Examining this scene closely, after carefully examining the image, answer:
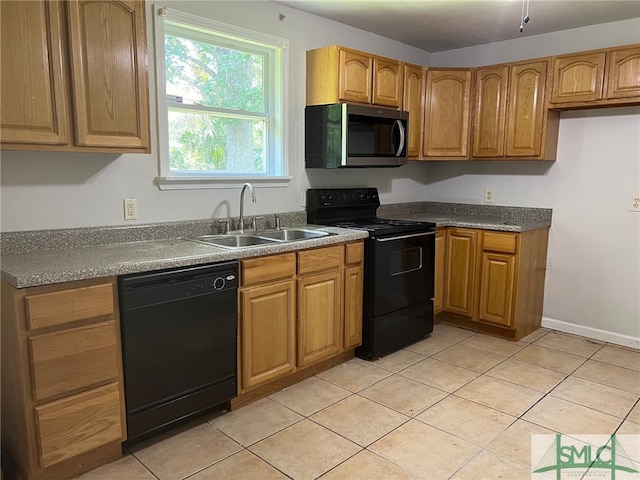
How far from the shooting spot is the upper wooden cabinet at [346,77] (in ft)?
10.6

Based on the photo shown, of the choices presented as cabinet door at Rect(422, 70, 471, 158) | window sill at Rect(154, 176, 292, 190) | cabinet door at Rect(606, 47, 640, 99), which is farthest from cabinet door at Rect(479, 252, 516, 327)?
window sill at Rect(154, 176, 292, 190)

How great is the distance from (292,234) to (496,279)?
5.37ft

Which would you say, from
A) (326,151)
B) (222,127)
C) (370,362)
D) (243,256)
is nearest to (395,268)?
(370,362)

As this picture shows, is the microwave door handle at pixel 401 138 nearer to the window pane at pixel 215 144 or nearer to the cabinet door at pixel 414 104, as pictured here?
the cabinet door at pixel 414 104

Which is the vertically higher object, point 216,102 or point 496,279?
point 216,102

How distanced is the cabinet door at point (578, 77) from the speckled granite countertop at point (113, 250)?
1.84 meters

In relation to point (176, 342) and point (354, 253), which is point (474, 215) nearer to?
point (354, 253)

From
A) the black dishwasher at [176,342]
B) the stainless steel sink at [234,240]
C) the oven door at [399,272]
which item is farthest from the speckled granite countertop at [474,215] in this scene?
the black dishwasher at [176,342]

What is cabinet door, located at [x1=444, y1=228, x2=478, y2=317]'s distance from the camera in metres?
3.77

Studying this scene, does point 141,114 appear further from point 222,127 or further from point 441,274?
point 441,274

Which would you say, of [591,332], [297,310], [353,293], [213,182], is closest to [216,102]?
[213,182]

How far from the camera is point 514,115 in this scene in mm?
3717

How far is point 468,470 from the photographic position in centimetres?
206

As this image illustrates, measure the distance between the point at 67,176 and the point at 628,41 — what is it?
375cm
